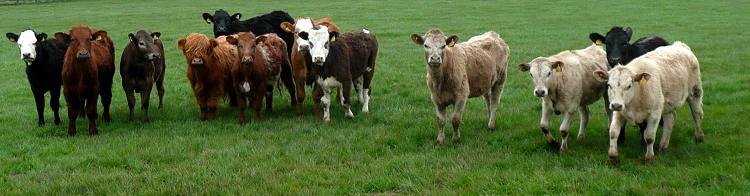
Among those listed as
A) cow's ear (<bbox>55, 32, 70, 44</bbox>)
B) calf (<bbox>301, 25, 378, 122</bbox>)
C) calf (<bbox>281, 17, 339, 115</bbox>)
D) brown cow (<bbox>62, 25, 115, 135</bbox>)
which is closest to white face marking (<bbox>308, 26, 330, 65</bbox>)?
calf (<bbox>301, 25, 378, 122</bbox>)

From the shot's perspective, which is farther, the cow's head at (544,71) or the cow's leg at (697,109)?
the cow's leg at (697,109)

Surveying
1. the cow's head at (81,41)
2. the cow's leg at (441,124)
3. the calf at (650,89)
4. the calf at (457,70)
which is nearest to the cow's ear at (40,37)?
the cow's head at (81,41)

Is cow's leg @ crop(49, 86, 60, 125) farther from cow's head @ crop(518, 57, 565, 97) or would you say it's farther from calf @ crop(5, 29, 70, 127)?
cow's head @ crop(518, 57, 565, 97)

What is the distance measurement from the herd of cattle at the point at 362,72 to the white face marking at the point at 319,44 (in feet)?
0.05

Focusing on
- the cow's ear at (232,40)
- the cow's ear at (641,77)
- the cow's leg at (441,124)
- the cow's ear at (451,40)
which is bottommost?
the cow's leg at (441,124)

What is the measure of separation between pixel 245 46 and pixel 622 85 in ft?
18.2

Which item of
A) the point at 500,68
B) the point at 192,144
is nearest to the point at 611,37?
the point at 500,68

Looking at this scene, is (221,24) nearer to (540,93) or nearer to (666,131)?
(540,93)

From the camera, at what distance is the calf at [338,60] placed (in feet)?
33.5

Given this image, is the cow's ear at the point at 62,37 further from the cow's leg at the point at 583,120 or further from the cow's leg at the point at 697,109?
the cow's leg at the point at 697,109

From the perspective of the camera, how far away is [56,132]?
10.2 metres

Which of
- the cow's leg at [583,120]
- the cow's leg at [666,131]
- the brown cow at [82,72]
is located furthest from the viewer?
the brown cow at [82,72]

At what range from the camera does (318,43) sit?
10.1 meters

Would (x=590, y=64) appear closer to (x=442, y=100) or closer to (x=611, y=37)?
(x=611, y=37)
